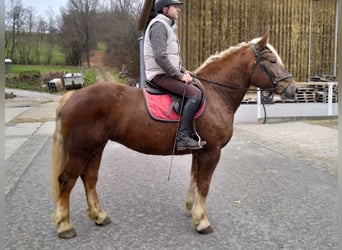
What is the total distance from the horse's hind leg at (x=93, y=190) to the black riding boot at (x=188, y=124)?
38.9 inches

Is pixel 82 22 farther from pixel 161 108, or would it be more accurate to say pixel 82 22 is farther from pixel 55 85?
pixel 161 108

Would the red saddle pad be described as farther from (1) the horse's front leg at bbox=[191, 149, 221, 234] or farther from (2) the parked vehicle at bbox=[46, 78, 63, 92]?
(2) the parked vehicle at bbox=[46, 78, 63, 92]

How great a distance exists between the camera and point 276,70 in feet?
12.3

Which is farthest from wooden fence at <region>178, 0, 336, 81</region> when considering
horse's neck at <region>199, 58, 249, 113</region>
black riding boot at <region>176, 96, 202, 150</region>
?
black riding boot at <region>176, 96, 202, 150</region>

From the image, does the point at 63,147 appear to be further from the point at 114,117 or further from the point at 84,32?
the point at 84,32

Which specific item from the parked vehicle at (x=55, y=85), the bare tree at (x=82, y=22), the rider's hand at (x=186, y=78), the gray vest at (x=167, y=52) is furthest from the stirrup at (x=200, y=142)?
the parked vehicle at (x=55, y=85)

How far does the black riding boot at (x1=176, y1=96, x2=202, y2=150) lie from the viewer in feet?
11.2

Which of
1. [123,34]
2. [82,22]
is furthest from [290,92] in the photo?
[123,34]

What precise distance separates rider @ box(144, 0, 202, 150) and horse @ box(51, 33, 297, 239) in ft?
0.55

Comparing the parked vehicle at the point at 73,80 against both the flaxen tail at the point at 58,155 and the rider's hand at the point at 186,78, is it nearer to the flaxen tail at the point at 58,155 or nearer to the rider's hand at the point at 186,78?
the flaxen tail at the point at 58,155

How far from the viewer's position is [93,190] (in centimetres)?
379

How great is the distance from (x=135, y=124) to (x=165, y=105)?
0.38 meters

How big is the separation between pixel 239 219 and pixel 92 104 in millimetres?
2166

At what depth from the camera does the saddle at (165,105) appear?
3461mm
